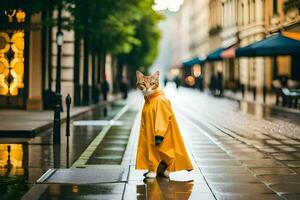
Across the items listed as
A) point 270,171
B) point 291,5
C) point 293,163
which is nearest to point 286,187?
point 270,171

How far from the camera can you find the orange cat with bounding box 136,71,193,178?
9.69m

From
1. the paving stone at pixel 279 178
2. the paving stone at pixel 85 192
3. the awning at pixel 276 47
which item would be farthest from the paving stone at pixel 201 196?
the awning at pixel 276 47

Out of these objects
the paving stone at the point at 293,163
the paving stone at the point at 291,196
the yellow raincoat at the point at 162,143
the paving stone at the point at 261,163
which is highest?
the yellow raincoat at the point at 162,143

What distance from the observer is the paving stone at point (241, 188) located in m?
8.79

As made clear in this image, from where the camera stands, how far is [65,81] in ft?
110

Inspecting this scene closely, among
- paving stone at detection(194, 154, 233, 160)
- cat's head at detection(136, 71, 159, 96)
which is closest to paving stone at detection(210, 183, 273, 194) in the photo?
cat's head at detection(136, 71, 159, 96)

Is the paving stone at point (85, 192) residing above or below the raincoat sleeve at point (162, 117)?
below

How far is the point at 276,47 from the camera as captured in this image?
32.9 metres

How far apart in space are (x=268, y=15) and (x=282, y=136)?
3440cm

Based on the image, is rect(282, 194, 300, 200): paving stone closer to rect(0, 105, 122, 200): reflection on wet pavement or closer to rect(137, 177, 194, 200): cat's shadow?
rect(137, 177, 194, 200): cat's shadow

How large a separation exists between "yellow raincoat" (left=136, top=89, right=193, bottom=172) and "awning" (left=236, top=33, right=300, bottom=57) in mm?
23540

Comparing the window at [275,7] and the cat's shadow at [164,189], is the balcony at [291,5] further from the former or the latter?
the cat's shadow at [164,189]

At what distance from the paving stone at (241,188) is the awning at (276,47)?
78.2 feet

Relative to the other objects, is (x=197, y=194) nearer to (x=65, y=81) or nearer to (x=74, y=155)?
(x=74, y=155)
